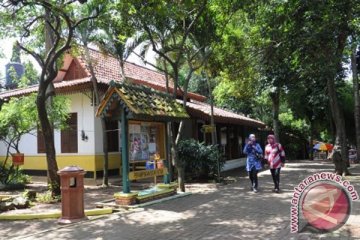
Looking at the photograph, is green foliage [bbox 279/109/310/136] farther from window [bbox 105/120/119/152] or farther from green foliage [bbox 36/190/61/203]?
green foliage [bbox 36/190/61/203]

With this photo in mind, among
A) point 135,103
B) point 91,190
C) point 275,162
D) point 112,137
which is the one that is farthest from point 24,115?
point 275,162

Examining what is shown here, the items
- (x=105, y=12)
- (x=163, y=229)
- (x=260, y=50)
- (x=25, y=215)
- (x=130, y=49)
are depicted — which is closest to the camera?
(x=163, y=229)

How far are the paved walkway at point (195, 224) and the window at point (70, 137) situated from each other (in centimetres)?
732

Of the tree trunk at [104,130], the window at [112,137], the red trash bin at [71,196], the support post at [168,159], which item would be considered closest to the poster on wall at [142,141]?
the support post at [168,159]

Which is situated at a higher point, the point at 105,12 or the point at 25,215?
the point at 105,12

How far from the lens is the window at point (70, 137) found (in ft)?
57.1

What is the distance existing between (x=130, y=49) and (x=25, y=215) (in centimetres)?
743

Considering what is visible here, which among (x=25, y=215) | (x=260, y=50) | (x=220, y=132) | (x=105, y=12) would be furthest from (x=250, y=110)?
→ (x=25, y=215)

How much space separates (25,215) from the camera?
946 centimetres

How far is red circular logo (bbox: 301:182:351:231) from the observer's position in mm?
6875

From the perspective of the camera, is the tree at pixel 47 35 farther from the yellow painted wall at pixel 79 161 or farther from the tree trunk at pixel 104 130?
the yellow painted wall at pixel 79 161

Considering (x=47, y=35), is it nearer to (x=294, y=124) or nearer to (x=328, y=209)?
(x=328, y=209)

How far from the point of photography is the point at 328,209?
7570mm

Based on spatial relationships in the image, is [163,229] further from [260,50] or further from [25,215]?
[260,50]
